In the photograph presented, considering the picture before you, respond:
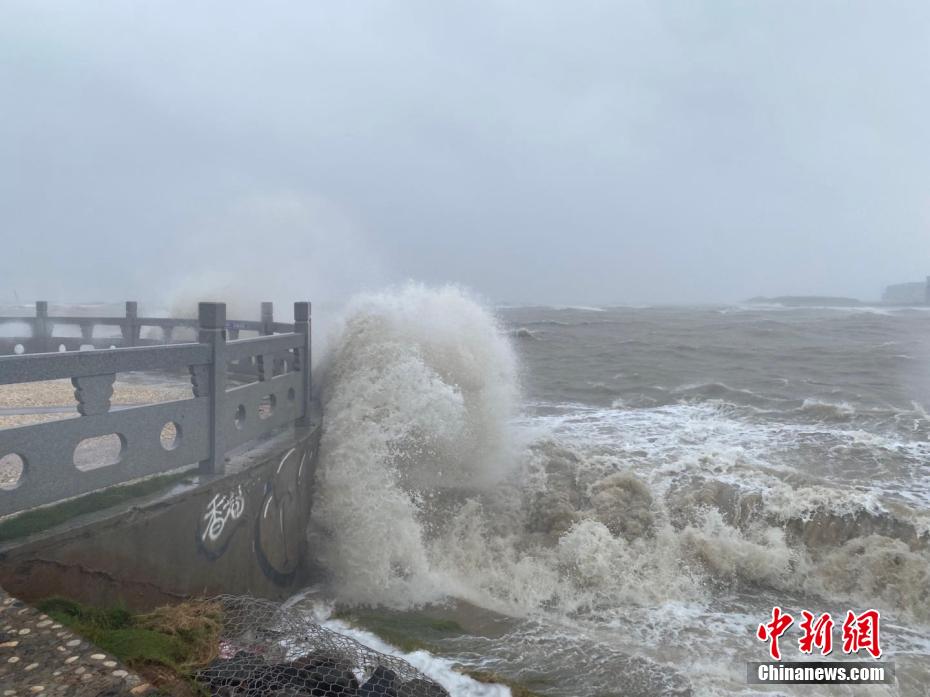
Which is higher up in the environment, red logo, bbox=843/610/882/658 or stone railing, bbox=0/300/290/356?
stone railing, bbox=0/300/290/356

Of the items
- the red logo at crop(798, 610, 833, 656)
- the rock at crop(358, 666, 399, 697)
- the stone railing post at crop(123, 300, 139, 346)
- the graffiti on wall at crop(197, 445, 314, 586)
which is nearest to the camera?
the rock at crop(358, 666, 399, 697)

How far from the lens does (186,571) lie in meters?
4.08

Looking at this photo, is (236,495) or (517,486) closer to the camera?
(236,495)

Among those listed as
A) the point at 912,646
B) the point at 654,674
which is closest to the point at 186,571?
the point at 654,674

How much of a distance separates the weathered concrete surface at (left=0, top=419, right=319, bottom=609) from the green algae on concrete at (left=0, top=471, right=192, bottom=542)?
0.10 metres

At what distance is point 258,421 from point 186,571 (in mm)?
1556

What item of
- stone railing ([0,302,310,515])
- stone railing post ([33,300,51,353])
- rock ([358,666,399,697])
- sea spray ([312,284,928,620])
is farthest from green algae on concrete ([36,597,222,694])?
stone railing post ([33,300,51,353])

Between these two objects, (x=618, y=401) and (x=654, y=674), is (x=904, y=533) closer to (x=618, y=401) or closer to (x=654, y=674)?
(x=654, y=674)

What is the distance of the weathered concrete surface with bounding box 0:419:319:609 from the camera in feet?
10.9

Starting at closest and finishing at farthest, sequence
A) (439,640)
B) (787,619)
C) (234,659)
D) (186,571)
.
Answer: (234,659)
(186,571)
(439,640)
(787,619)

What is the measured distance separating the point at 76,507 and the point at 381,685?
80.7 inches

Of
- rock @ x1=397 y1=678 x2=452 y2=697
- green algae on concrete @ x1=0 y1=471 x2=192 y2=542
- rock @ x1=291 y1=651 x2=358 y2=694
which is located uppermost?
green algae on concrete @ x1=0 y1=471 x2=192 y2=542

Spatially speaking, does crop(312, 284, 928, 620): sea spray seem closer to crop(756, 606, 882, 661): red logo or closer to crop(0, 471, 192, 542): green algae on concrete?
crop(756, 606, 882, 661): red logo

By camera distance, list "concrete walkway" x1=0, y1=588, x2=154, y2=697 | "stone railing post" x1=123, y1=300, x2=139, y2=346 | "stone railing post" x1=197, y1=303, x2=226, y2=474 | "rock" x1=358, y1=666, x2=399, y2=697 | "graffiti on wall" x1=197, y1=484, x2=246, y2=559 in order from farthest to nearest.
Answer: "stone railing post" x1=123, y1=300, x2=139, y2=346 → "stone railing post" x1=197, y1=303, x2=226, y2=474 → "graffiti on wall" x1=197, y1=484, x2=246, y2=559 → "rock" x1=358, y1=666, x2=399, y2=697 → "concrete walkway" x1=0, y1=588, x2=154, y2=697
